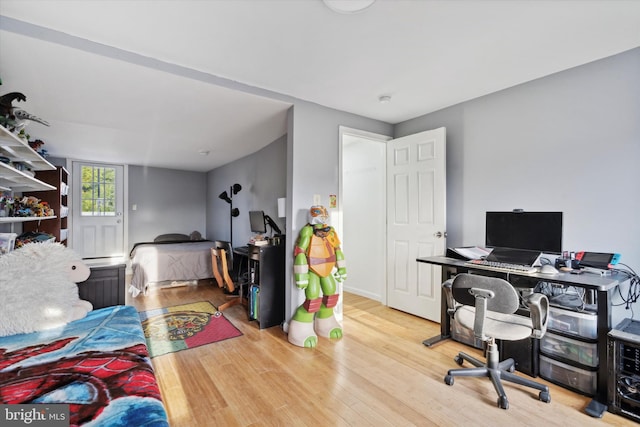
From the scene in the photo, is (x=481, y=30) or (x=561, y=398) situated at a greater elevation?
(x=481, y=30)

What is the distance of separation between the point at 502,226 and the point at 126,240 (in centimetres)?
662

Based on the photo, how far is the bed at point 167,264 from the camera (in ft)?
14.7

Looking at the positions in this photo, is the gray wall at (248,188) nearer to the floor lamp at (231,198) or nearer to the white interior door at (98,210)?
the floor lamp at (231,198)

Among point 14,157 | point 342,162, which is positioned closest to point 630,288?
point 342,162

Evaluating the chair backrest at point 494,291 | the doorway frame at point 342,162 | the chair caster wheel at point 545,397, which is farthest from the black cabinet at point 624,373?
the doorway frame at point 342,162

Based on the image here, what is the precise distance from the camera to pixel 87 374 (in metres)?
1.29

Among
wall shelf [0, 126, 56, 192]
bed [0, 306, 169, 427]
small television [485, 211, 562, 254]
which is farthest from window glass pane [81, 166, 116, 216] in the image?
small television [485, 211, 562, 254]

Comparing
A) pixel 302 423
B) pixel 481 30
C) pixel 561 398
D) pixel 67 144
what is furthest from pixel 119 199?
pixel 561 398

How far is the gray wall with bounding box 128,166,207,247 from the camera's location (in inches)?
245

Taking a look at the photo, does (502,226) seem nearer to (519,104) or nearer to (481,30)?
(519,104)

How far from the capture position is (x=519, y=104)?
8.93ft

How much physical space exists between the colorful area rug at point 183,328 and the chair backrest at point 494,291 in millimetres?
2163

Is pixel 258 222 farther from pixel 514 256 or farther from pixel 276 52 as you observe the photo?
pixel 514 256

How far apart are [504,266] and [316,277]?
1.59 m
